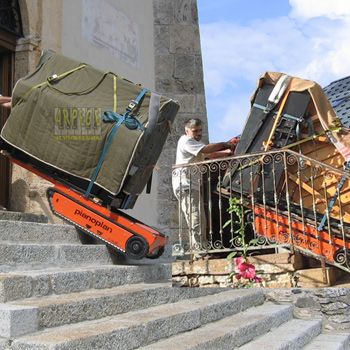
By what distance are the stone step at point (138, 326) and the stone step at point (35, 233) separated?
1.24 metres

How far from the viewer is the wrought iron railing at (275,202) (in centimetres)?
488

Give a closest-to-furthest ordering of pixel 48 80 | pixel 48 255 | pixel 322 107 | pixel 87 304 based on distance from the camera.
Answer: pixel 87 304 → pixel 48 255 → pixel 48 80 → pixel 322 107

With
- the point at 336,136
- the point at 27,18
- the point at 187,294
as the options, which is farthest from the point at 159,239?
Answer: the point at 27,18

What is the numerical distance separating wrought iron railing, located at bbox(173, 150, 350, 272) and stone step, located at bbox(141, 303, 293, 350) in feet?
2.45

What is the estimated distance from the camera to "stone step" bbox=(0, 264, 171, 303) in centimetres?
292

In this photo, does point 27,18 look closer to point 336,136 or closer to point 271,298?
point 336,136

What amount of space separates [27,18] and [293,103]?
11.8ft

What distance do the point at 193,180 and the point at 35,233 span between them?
1.89 m

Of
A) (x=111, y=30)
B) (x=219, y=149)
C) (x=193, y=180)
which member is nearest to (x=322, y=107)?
(x=219, y=149)

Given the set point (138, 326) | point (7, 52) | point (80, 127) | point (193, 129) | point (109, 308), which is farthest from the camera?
point (7, 52)

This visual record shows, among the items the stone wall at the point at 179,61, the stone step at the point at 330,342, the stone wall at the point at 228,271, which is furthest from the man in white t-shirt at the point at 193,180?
the stone wall at the point at 179,61

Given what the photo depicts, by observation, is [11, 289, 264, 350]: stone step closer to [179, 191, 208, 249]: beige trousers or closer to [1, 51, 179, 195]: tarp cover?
[179, 191, 208, 249]: beige trousers

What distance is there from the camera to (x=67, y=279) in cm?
342

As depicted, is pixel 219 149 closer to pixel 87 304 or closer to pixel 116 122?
pixel 116 122
